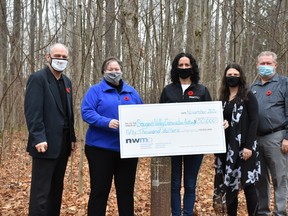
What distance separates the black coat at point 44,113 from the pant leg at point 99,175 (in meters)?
0.38

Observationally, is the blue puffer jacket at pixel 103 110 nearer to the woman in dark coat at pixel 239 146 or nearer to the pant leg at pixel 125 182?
the pant leg at pixel 125 182

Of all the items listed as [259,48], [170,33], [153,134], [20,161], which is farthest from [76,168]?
[259,48]

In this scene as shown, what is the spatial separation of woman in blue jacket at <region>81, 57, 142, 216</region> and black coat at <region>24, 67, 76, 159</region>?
0.30 meters

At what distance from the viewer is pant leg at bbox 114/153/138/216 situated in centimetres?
362

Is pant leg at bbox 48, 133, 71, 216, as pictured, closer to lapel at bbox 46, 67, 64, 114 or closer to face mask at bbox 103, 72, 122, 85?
lapel at bbox 46, 67, 64, 114

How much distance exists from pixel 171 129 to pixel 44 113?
1366 millimetres

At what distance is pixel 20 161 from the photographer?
9.11 meters

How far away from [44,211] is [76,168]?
5.45 m

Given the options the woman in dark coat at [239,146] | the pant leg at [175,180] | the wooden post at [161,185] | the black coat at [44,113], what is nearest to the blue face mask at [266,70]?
the woman in dark coat at [239,146]

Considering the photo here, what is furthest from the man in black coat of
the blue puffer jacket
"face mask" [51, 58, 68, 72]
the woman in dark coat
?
the woman in dark coat

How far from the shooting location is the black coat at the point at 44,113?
10.9 ft

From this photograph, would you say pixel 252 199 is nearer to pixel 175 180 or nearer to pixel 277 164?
pixel 277 164

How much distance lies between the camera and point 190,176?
150 inches

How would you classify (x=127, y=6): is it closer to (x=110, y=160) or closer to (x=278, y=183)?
(x=110, y=160)
